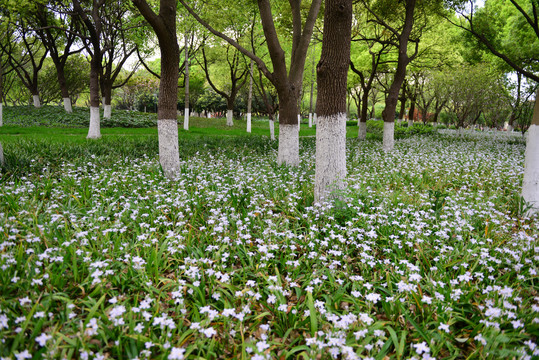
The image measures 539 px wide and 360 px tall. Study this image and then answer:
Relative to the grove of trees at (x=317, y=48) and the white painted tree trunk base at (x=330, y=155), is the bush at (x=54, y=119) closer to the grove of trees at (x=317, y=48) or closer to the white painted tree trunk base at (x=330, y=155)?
the grove of trees at (x=317, y=48)

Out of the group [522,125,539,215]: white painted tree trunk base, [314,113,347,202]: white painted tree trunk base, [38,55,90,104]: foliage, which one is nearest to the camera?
[314,113,347,202]: white painted tree trunk base

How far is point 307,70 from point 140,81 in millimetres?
19524

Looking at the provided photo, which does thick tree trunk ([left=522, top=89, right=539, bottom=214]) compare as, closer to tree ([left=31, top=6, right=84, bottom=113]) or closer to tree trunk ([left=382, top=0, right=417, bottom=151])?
tree trunk ([left=382, top=0, right=417, bottom=151])

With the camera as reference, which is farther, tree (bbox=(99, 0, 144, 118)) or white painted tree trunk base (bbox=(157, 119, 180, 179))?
tree (bbox=(99, 0, 144, 118))

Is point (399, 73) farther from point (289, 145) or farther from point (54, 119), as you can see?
point (54, 119)

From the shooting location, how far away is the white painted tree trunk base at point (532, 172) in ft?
17.7

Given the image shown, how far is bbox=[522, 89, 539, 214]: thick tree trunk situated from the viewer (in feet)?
17.7

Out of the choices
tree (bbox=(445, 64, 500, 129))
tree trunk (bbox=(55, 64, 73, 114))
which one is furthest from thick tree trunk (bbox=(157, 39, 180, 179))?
tree (bbox=(445, 64, 500, 129))

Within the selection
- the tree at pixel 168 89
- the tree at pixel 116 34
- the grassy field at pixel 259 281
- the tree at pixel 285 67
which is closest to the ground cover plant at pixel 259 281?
the grassy field at pixel 259 281

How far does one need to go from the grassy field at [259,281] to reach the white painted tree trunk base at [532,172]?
9.8 inches

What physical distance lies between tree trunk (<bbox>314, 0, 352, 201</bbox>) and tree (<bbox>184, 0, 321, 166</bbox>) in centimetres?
357

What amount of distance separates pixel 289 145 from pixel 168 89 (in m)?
3.50

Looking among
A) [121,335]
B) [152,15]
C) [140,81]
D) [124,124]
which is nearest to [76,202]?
[121,335]

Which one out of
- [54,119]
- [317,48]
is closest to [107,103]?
[54,119]
